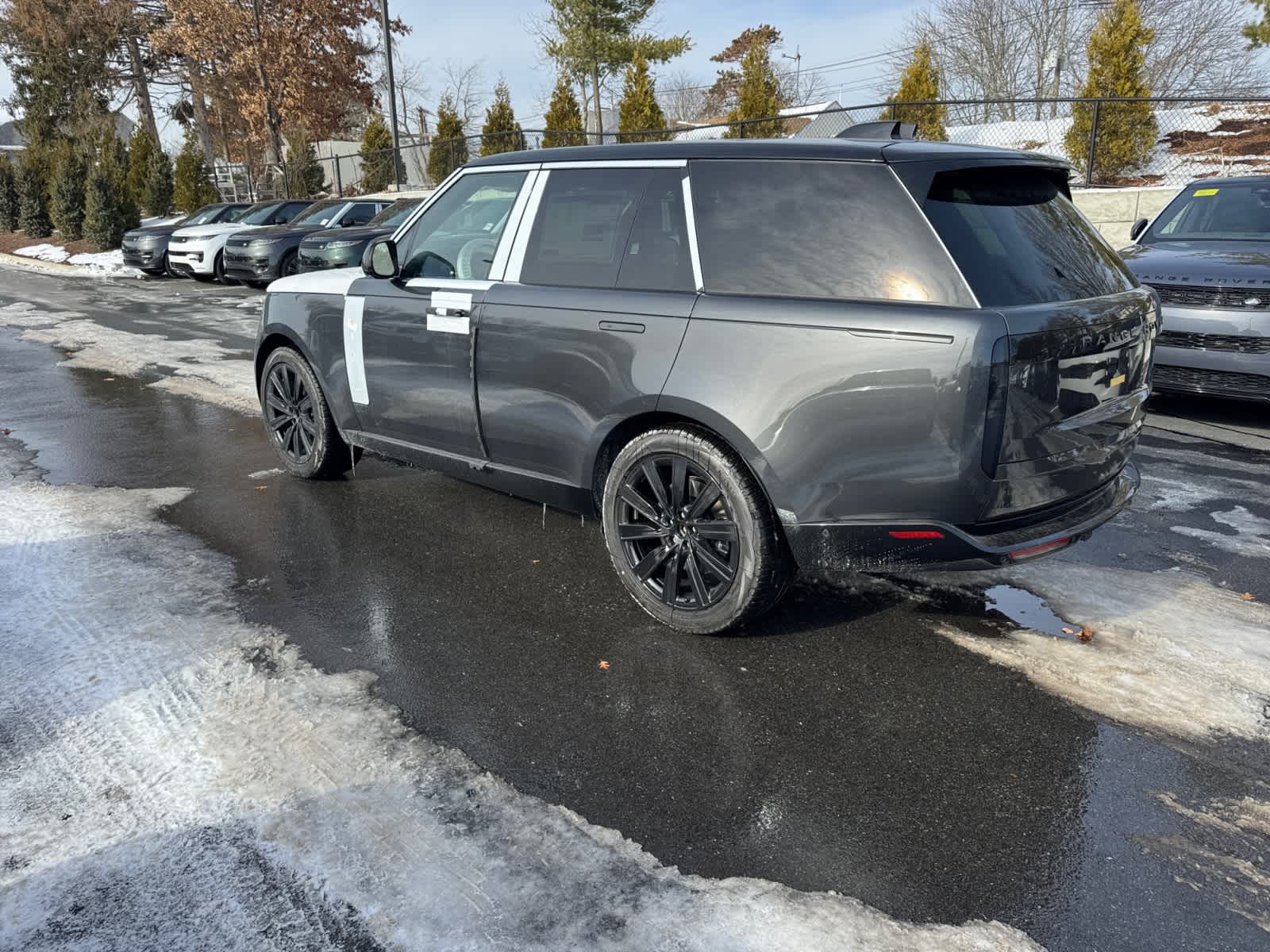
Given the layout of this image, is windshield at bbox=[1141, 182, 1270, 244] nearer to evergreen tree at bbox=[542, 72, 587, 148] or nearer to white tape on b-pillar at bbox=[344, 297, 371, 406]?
white tape on b-pillar at bbox=[344, 297, 371, 406]

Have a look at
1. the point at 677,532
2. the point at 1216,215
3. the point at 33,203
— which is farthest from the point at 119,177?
the point at 677,532

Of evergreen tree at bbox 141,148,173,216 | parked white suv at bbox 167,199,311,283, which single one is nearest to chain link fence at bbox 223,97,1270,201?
evergreen tree at bbox 141,148,173,216

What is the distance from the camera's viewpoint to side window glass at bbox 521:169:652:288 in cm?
398

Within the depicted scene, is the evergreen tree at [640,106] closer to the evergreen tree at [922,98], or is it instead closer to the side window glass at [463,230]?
the evergreen tree at [922,98]

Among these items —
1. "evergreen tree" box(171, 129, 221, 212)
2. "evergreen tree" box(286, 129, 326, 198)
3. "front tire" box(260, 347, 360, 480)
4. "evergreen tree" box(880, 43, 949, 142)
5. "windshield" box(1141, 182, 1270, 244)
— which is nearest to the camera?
"front tire" box(260, 347, 360, 480)

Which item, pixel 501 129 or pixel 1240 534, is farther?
pixel 501 129

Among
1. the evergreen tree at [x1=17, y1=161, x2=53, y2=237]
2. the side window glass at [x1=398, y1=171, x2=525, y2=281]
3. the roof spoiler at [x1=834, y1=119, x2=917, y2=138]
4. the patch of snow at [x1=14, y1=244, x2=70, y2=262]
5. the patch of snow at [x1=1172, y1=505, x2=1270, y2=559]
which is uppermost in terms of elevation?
the evergreen tree at [x1=17, y1=161, x2=53, y2=237]

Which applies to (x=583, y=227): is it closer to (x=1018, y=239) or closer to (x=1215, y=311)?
(x=1018, y=239)

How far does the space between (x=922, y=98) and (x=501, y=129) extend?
13132mm

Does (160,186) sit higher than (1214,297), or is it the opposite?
(160,186)

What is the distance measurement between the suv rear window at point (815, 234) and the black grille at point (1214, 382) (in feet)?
14.9

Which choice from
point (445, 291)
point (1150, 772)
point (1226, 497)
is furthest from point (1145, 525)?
point (445, 291)

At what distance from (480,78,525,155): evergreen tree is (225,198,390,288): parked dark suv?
10.9 meters

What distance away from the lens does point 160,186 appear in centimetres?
3231
